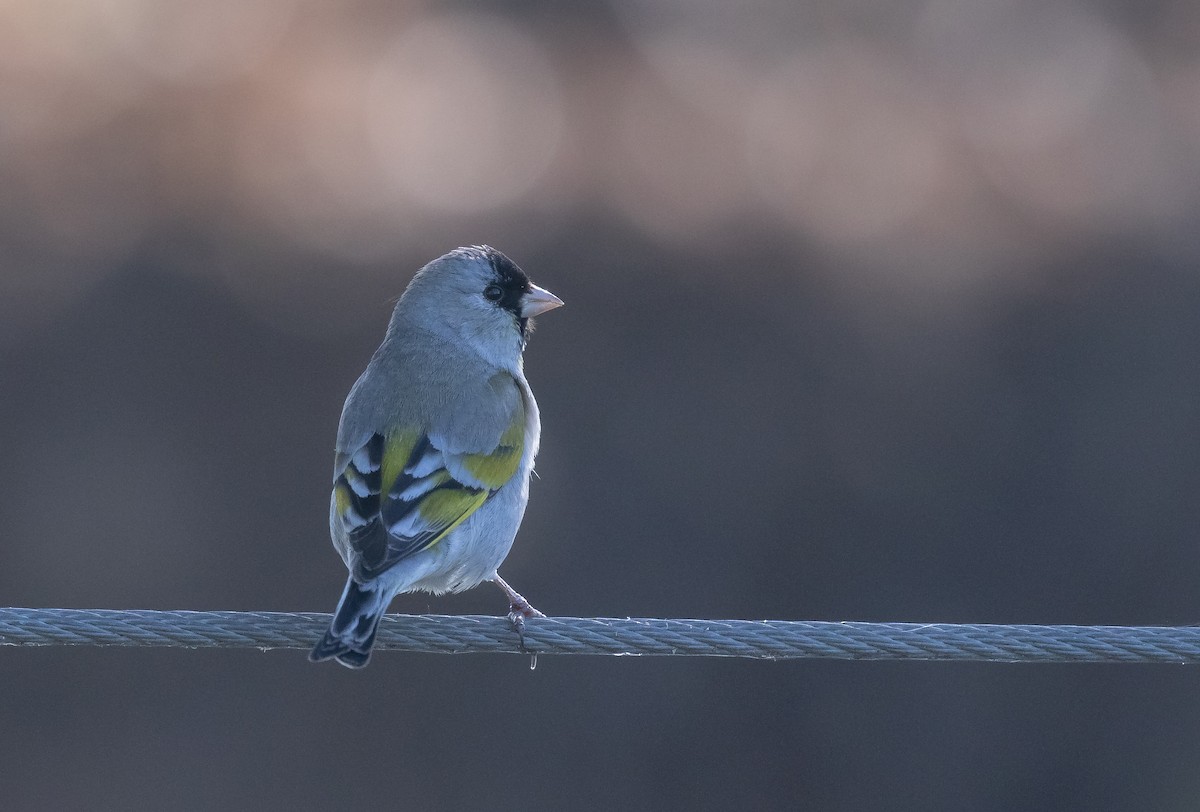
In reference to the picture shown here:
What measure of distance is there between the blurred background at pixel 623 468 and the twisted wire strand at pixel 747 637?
6.74 metres

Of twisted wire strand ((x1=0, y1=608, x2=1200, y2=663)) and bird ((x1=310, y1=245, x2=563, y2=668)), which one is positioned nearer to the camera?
twisted wire strand ((x1=0, y1=608, x2=1200, y2=663))

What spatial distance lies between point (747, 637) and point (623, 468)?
313 inches

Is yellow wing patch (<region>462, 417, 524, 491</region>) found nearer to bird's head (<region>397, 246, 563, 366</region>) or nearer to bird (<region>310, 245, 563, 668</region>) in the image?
bird (<region>310, 245, 563, 668</region>)

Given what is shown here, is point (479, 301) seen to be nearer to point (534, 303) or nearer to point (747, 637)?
point (534, 303)

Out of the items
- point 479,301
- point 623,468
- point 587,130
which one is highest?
point 587,130

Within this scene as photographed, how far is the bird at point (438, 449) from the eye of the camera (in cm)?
590

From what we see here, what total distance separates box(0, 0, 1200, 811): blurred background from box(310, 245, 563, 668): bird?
4603mm

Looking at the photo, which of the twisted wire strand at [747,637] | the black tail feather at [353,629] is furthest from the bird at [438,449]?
the twisted wire strand at [747,637]

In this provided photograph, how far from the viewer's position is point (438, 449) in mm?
6551

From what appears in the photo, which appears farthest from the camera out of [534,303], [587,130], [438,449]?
[587,130]

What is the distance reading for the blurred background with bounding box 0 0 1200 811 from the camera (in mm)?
11711

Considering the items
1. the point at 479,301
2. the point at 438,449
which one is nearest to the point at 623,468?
the point at 479,301

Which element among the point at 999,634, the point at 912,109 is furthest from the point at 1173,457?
the point at 999,634

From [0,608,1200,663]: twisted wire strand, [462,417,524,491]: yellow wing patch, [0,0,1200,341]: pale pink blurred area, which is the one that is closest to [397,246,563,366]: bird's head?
[462,417,524,491]: yellow wing patch
